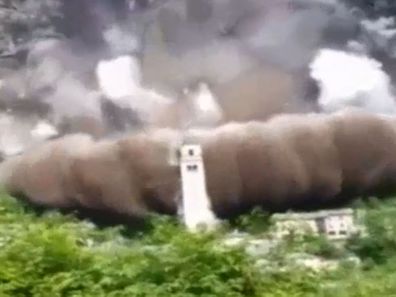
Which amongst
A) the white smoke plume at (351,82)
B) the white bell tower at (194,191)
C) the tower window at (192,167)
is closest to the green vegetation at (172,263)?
the white bell tower at (194,191)

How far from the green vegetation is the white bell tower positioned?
0.18 ft

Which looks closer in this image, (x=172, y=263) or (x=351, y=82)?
(x=172, y=263)

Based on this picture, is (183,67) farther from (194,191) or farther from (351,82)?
(351,82)

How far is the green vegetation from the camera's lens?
345 centimetres

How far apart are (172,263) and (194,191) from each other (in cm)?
25

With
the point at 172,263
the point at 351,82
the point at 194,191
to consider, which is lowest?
the point at 172,263

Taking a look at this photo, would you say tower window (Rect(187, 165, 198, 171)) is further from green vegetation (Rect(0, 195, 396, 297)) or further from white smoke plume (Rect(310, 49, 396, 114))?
white smoke plume (Rect(310, 49, 396, 114))

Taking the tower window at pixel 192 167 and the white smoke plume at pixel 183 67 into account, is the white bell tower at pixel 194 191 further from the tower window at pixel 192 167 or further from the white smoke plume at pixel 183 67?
the white smoke plume at pixel 183 67

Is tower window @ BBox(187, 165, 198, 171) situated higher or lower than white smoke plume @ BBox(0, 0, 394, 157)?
lower

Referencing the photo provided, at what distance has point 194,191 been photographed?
3613 mm

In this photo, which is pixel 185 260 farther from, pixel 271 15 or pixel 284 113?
pixel 271 15

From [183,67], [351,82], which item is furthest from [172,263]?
[351,82]

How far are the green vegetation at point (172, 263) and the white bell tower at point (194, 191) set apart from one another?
0.06 meters

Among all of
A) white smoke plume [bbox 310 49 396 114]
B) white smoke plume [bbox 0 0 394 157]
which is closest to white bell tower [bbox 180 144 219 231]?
white smoke plume [bbox 0 0 394 157]
